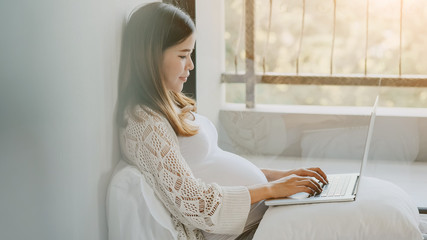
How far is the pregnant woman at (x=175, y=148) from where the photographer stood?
1.34 metres

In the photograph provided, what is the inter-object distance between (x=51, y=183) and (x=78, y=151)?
131mm

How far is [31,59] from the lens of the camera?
96 cm

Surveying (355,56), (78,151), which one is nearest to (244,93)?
(355,56)

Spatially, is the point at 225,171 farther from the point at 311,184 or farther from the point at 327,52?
the point at 327,52

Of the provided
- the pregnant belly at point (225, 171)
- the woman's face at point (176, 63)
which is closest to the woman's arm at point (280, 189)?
the pregnant belly at point (225, 171)

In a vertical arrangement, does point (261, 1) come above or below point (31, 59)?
above

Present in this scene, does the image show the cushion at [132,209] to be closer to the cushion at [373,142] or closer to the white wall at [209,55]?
the white wall at [209,55]

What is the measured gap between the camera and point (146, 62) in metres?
1.40

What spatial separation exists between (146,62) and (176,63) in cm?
10

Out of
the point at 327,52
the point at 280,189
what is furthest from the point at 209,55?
the point at 280,189

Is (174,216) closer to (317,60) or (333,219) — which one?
(333,219)

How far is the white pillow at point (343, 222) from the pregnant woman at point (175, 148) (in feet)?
0.26

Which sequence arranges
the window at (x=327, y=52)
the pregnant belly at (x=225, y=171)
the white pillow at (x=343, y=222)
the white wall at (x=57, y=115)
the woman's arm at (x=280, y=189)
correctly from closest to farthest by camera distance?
the white wall at (x=57, y=115) → the white pillow at (x=343, y=222) → the woman's arm at (x=280, y=189) → the pregnant belly at (x=225, y=171) → the window at (x=327, y=52)

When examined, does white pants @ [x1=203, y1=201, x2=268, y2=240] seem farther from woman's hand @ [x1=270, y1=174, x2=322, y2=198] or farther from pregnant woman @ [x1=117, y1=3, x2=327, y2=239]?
woman's hand @ [x1=270, y1=174, x2=322, y2=198]
